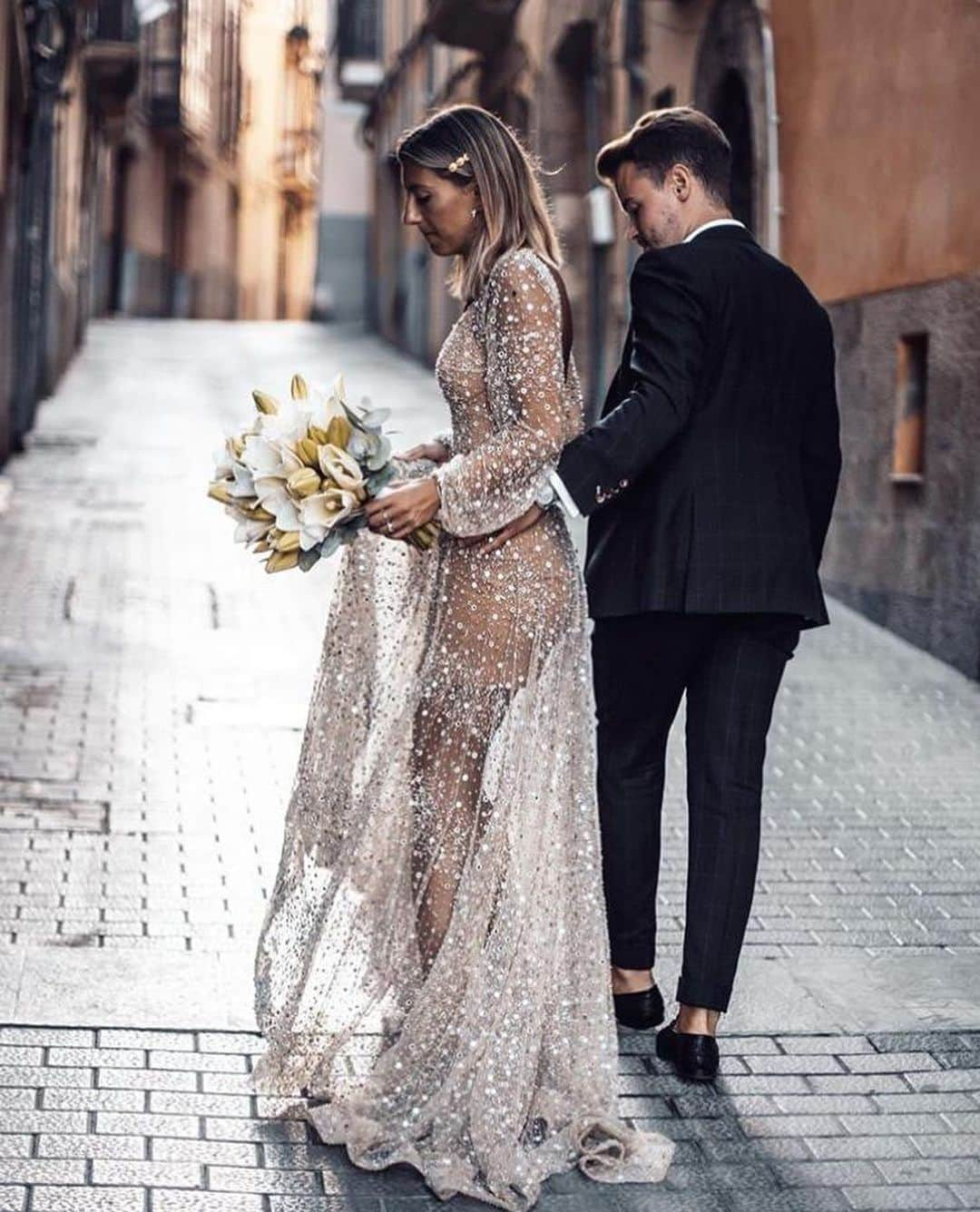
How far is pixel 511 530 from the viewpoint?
158 inches

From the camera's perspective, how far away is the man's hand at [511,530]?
4.00m

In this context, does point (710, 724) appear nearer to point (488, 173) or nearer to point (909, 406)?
point (488, 173)

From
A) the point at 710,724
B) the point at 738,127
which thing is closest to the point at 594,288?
the point at 738,127

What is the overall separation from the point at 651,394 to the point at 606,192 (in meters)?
14.4

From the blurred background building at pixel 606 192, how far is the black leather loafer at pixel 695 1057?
4201 mm

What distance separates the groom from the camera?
4.12 metres

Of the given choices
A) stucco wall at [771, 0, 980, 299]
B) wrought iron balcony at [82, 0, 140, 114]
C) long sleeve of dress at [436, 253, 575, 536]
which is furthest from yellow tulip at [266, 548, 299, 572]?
wrought iron balcony at [82, 0, 140, 114]

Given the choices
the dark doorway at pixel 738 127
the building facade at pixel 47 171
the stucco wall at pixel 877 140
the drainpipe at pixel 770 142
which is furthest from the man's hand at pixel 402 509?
the building facade at pixel 47 171

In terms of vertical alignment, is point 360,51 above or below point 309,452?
above

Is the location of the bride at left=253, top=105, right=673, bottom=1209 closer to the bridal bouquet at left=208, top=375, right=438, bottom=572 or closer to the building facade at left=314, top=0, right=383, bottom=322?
the bridal bouquet at left=208, top=375, right=438, bottom=572

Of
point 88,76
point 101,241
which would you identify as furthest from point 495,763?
point 101,241

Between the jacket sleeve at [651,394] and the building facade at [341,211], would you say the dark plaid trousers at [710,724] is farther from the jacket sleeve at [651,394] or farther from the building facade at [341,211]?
the building facade at [341,211]

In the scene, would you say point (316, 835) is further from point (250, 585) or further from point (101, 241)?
point (101, 241)

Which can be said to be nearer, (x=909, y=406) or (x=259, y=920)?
(x=259, y=920)
